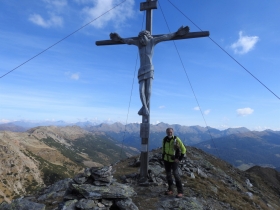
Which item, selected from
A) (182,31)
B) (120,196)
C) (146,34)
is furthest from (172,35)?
(120,196)

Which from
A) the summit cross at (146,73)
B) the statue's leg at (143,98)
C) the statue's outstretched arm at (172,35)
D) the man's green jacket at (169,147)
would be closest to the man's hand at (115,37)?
the summit cross at (146,73)

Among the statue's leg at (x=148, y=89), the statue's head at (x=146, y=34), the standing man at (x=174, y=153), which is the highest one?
the statue's head at (x=146, y=34)

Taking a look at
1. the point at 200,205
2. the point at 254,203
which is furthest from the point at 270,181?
the point at 200,205

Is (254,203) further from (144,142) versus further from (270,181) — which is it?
(270,181)

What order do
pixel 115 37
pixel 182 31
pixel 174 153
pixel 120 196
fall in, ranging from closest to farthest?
1. pixel 120 196
2. pixel 174 153
3. pixel 182 31
4. pixel 115 37

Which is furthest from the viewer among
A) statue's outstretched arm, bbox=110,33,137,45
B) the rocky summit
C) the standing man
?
statue's outstretched arm, bbox=110,33,137,45

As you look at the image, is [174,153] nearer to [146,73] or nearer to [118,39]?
[146,73]

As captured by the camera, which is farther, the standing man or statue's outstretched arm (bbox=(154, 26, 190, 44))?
statue's outstretched arm (bbox=(154, 26, 190, 44))

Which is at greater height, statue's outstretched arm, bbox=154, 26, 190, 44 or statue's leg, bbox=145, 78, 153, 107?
statue's outstretched arm, bbox=154, 26, 190, 44

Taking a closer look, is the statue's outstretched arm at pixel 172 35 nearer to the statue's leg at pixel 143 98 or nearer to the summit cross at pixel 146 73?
the summit cross at pixel 146 73

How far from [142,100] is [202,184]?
648 centimetres

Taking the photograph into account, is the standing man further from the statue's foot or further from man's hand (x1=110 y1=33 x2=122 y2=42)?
man's hand (x1=110 y1=33 x2=122 y2=42)

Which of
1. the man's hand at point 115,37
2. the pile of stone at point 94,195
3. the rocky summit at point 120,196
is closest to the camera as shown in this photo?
the pile of stone at point 94,195

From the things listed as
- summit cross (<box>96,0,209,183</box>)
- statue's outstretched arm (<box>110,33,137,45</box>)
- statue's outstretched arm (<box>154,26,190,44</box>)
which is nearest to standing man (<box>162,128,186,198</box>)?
summit cross (<box>96,0,209,183</box>)
